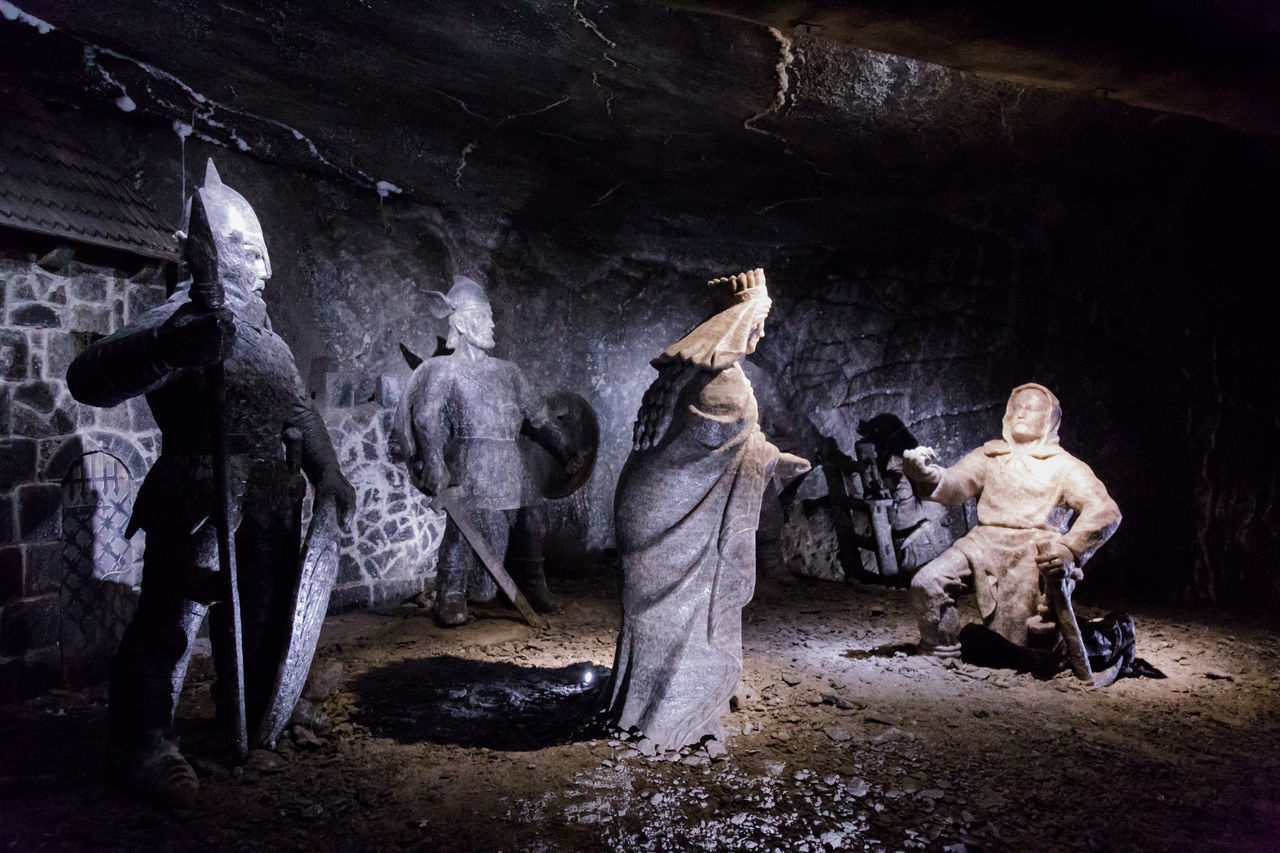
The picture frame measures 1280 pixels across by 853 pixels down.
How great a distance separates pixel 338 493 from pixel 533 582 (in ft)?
9.11

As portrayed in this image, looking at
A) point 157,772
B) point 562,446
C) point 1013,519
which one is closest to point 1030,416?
point 1013,519

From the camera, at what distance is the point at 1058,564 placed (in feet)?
13.4

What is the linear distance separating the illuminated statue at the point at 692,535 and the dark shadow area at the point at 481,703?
37 cm

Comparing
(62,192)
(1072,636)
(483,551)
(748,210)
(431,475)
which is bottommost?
(1072,636)

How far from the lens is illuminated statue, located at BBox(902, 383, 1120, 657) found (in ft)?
14.1

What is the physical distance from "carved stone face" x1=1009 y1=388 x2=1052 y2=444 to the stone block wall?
17.4 ft

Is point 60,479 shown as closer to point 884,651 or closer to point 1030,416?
point 884,651

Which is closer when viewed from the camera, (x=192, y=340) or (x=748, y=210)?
(x=192, y=340)

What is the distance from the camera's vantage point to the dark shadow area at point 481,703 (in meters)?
3.33

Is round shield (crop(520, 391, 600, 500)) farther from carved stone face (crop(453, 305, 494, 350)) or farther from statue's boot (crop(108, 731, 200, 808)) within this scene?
statue's boot (crop(108, 731, 200, 808))

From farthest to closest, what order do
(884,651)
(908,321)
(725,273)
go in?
(725,273)
(908,321)
(884,651)

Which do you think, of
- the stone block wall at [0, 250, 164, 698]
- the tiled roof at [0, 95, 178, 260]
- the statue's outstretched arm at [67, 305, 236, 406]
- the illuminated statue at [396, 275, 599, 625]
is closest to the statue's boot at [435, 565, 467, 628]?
the illuminated statue at [396, 275, 599, 625]

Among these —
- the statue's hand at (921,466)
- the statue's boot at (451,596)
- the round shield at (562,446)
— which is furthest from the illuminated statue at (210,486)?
the statue's hand at (921,466)

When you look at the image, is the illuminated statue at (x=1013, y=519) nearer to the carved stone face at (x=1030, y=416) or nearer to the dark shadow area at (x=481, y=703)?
the carved stone face at (x=1030, y=416)
